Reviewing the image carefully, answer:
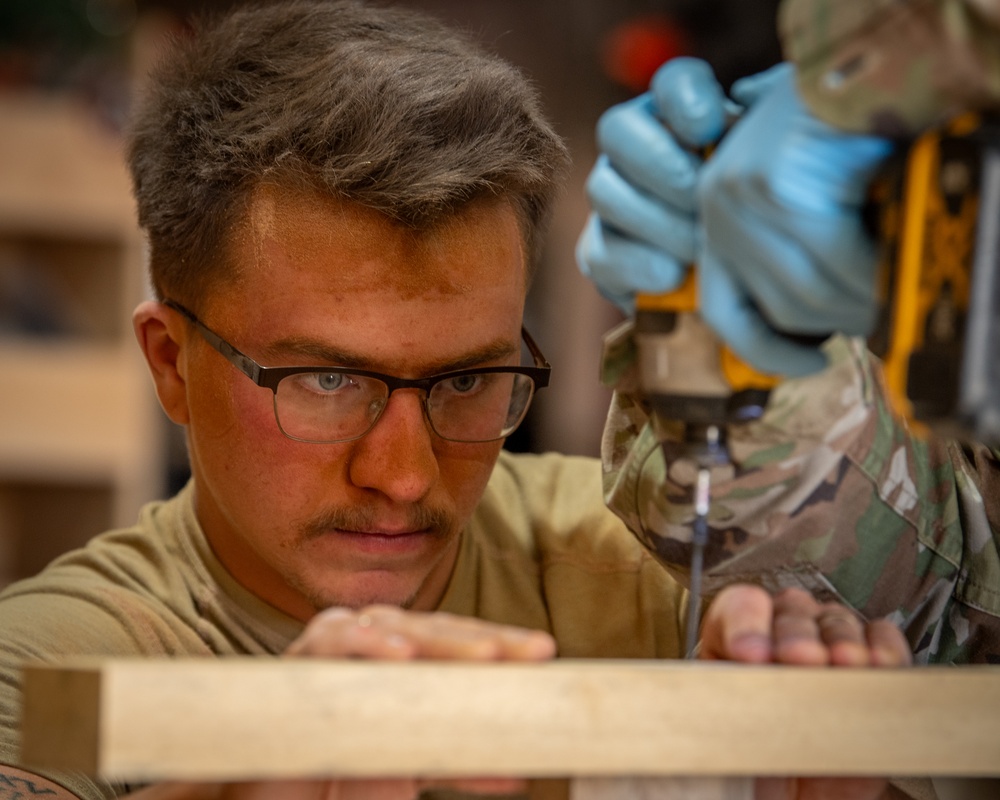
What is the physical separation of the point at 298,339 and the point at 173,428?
3.13m

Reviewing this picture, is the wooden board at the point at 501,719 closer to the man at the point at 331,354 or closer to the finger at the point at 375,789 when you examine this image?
the finger at the point at 375,789

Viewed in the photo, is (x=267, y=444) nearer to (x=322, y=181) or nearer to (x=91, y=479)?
(x=322, y=181)

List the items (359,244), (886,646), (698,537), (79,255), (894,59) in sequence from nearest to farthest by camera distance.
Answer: (894,59)
(886,646)
(698,537)
(359,244)
(79,255)

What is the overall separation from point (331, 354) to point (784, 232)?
2.18ft

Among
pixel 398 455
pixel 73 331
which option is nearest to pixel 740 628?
pixel 398 455

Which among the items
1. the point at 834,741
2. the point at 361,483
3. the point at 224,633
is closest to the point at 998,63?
the point at 834,741

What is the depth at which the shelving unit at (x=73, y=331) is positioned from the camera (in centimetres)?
388

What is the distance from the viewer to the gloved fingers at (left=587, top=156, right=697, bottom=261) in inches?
38.6

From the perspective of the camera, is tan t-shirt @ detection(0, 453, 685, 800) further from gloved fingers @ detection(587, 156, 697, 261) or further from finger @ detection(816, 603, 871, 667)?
gloved fingers @ detection(587, 156, 697, 261)

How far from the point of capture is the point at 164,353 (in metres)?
1.60

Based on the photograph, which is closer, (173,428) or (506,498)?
(506,498)

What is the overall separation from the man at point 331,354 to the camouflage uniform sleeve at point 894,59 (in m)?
0.67

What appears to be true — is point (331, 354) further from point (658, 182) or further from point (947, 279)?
point (947, 279)

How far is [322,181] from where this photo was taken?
1420 mm
